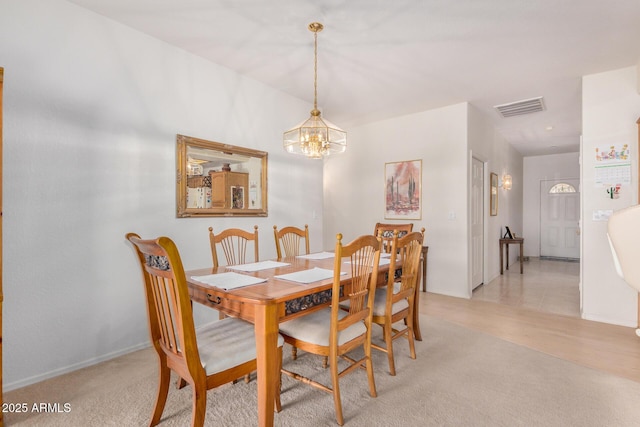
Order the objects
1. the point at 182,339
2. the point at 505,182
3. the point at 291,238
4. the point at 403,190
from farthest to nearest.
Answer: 1. the point at 505,182
2. the point at 403,190
3. the point at 291,238
4. the point at 182,339

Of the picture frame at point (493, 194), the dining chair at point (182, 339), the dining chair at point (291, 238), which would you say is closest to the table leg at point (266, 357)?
the dining chair at point (182, 339)

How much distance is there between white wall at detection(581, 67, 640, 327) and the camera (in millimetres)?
3160

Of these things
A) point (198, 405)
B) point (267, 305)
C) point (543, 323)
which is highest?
point (267, 305)

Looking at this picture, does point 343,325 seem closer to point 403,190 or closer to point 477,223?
point 403,190

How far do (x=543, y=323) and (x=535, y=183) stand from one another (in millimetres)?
5905

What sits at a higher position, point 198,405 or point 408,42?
point 408,42

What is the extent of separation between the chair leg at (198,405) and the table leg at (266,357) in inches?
9.6

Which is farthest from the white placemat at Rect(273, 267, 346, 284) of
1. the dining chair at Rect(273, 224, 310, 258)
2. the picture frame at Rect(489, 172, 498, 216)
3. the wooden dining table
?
the picture frame at Rect(489, 172, 498, 216)

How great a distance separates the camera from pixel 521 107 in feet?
14.2

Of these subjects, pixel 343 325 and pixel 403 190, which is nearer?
pixel 343 325

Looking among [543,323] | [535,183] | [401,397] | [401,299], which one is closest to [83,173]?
[401,299]

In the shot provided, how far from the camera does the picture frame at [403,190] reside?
4625 mm

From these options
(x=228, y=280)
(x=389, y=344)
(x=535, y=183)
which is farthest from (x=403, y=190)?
(x=535, y=183)

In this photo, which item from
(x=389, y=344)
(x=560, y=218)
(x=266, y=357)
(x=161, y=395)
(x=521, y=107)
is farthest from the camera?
(x=560, y=218)
